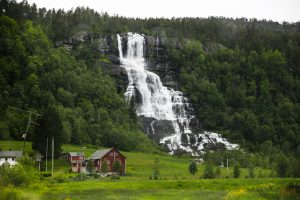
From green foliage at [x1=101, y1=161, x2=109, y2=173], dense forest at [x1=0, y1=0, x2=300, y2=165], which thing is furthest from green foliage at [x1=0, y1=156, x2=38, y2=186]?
dense forest at [x1=0, y1=0, x2=300, y2=165]

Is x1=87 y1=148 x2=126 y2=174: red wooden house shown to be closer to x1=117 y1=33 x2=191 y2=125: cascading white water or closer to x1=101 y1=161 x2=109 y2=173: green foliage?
x1=101 y1=161 x2=109 y2=173: green foliage

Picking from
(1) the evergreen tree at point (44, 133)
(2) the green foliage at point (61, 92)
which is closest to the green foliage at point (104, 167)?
(1) the evergreen tree at point (44, 133)

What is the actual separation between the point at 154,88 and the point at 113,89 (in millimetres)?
18103

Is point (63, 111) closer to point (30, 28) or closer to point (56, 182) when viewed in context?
point (30, 28)

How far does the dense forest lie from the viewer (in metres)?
136

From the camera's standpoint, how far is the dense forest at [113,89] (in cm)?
13550

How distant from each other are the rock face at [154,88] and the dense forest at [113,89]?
15.0ft

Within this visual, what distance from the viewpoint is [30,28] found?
6427 inches

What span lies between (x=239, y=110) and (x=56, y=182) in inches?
4708

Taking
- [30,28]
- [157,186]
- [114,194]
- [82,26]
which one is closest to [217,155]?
[157,186]

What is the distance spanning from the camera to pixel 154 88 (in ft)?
559

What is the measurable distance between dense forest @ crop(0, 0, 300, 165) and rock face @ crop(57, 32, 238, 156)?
4.57 metres

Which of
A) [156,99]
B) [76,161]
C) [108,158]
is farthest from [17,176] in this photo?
[156,99]

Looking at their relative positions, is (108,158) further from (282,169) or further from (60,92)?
(60,92)
